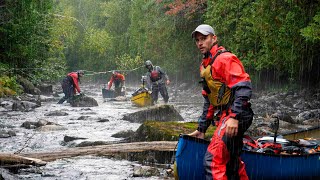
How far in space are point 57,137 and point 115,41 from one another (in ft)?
158

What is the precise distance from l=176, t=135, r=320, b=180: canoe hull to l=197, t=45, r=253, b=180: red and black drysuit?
356 millimetres

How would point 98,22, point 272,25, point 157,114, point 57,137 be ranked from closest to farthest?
1. point 57,137
2. point 157,114
3. point 272,25
4. point 98,22

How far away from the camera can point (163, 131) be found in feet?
29.8

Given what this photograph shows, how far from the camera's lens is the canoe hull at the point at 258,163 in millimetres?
5098

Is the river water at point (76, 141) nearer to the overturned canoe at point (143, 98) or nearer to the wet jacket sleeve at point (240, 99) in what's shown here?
the overturned canoe at point (143, 98)

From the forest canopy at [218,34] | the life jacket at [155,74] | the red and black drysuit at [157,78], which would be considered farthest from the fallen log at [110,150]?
the life jacket at [155,74]

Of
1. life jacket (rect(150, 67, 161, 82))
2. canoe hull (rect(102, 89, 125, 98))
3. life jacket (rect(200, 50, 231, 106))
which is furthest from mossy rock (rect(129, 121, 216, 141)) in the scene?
canoe hull (rect(102, 89, 125, 98))

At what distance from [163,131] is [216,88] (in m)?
4.33

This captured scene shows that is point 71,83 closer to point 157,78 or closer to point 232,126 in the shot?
point 157,78

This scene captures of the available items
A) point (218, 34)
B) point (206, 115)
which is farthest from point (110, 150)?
point (218, 34)

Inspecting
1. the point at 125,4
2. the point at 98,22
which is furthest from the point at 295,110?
the point at 98,22

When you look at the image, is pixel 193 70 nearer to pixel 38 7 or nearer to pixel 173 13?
pixel 173 13

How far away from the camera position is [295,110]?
57.5 ft

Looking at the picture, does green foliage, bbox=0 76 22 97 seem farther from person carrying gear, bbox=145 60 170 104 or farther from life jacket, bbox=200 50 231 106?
life jacket, bbox=200 50 231 106
